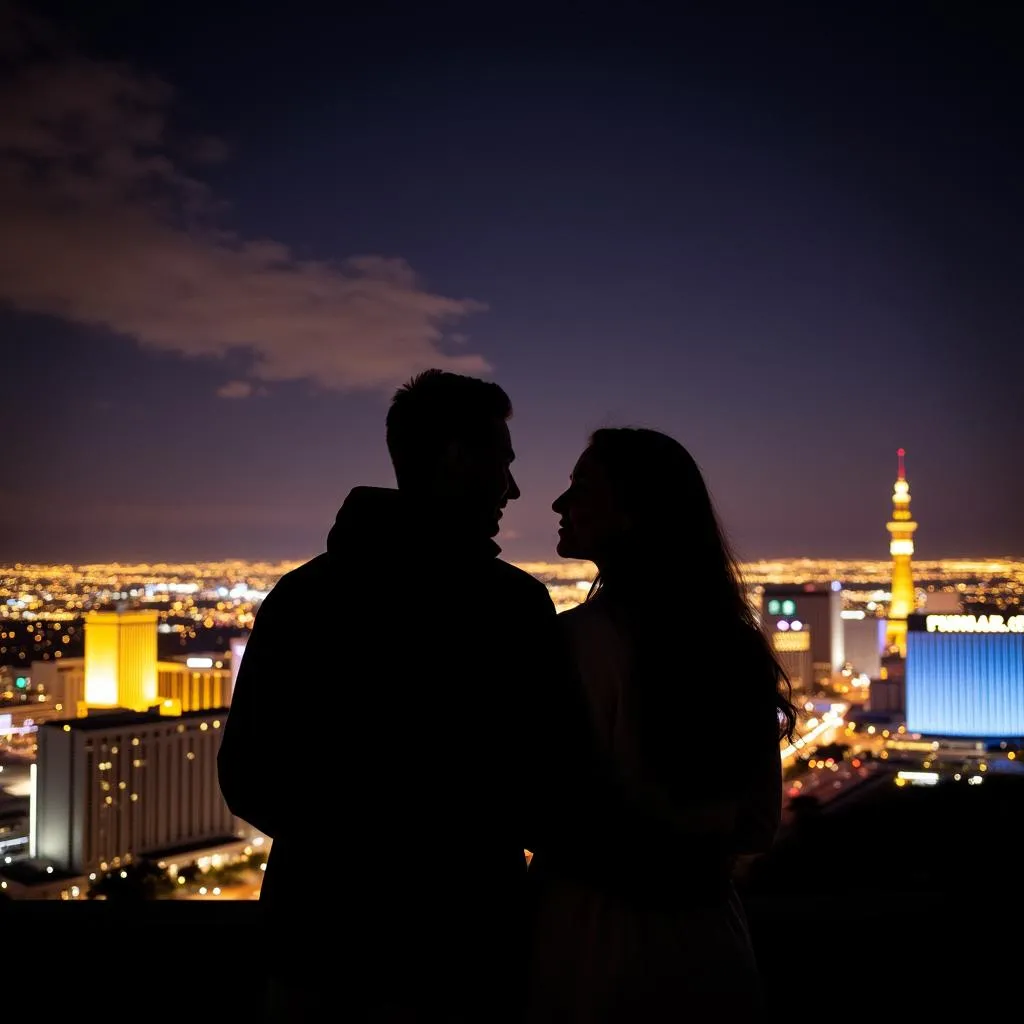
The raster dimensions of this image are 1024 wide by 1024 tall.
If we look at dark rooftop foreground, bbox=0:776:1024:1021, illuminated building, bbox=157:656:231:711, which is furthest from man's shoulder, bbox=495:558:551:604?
illuminated building, bbox=157:656:231:711

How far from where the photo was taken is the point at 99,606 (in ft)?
113

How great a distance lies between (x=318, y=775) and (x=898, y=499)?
169 feet

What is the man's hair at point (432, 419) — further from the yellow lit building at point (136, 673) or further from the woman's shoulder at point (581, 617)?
the yellow lit building at point (136, 673)

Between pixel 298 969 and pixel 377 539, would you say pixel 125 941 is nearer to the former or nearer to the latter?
pixel 298 969

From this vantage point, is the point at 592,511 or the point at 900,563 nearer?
the point at 592,511

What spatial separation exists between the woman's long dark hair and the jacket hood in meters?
0.21

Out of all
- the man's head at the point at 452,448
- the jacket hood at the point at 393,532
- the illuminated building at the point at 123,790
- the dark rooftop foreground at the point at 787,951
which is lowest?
the illuminated building at the point at 123,790

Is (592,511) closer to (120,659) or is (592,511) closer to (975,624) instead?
(120,659)

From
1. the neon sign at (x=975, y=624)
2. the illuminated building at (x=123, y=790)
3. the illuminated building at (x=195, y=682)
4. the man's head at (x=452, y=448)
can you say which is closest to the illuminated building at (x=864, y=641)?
the neon sign at (x=975, y=624)

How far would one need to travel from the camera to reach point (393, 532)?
1212 mm

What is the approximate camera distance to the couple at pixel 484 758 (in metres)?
1.20

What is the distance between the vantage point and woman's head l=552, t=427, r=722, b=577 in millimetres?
1340

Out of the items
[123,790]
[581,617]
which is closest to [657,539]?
[581,617]

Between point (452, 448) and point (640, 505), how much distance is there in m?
0.28
